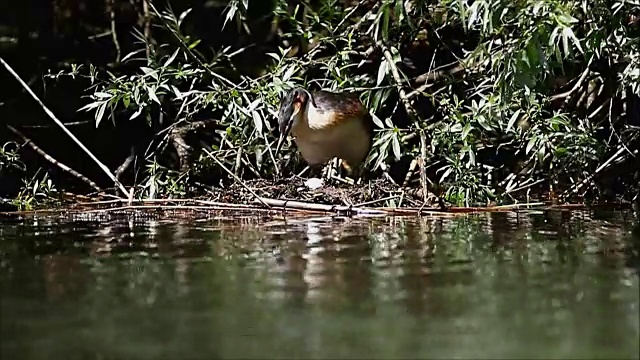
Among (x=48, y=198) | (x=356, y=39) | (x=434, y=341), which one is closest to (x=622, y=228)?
(x=434, y=341)

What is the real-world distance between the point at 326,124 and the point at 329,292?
77.2 inches

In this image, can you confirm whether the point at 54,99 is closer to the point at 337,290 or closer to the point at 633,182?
the point at 633,182

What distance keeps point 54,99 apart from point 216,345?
3.35 m

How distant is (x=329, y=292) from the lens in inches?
70.9

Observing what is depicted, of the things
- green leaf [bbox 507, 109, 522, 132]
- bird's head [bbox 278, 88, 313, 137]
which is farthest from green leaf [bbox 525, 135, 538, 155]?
bird's head [bbox 278, 88, 313, 137]

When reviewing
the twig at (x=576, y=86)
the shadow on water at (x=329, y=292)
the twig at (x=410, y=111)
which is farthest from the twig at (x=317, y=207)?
the twig at (x=576, y=86)

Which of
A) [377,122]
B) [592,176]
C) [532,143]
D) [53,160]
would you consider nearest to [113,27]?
[53,160]

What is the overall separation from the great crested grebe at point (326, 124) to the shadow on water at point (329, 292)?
2.71ft

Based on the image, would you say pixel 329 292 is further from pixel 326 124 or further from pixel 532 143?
pixel 326 124

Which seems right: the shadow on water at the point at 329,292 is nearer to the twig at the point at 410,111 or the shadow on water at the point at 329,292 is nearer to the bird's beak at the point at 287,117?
the twig at the point at 410,111

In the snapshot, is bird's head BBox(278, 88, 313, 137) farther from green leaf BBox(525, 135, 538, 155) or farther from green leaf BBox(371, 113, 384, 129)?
green leaf BBox(525, 135, 538, 155)

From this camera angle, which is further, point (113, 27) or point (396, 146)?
point (113, 27)

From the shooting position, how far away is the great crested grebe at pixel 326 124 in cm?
363

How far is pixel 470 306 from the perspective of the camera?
164cm
